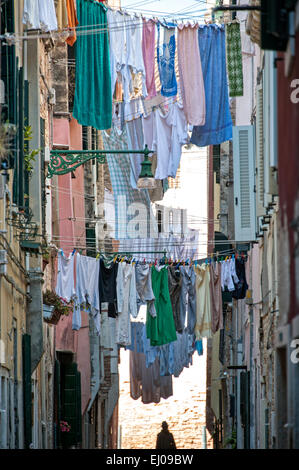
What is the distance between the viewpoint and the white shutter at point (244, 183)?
22625 millimetres

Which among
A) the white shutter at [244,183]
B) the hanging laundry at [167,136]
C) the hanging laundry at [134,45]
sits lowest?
the white shutter at [244,183]

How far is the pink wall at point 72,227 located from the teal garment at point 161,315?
235 cm

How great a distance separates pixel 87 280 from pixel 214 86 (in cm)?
598

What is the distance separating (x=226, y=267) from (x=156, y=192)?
5.80 m

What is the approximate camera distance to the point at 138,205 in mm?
30547

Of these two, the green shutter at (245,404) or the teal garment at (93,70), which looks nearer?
the teal garment at (93,70)

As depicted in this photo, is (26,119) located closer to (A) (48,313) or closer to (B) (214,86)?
(B) (214,86)

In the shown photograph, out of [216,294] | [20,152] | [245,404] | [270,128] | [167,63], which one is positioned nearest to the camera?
[270,128]

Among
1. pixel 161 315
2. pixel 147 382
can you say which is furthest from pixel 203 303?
pixel 147 382

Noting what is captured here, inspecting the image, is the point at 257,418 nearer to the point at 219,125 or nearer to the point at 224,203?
the point at 219,125

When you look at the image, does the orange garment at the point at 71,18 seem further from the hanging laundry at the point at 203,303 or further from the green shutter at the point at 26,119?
the hanging laundry at the point at 203,303

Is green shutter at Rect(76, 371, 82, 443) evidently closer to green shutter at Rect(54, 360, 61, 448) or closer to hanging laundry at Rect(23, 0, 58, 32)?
green shutter at Rect(54, 360, 61, 448)

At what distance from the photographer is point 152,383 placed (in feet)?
150

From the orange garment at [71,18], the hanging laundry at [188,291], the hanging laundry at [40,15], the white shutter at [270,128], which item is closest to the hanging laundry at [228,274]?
the hanging laundry at [188,291]
